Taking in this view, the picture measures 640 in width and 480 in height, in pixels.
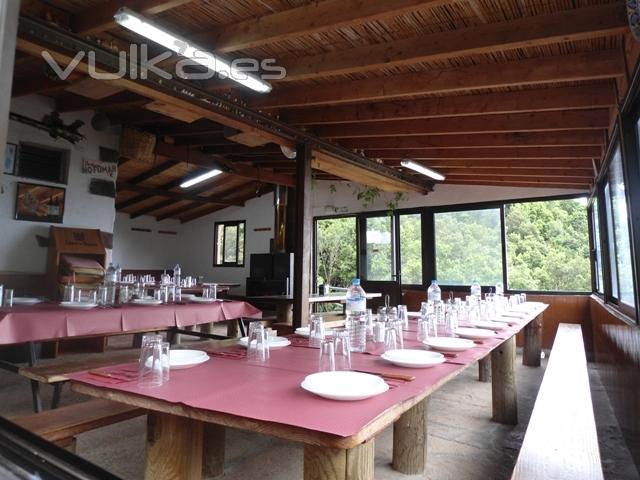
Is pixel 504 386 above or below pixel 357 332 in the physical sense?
below

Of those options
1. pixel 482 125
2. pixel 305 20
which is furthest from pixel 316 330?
pixel 482 125

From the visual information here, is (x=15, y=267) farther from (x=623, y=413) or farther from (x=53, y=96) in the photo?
(x=623, y=413)

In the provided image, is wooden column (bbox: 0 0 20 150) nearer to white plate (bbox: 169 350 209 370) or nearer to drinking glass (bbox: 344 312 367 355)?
white plate (bbox: 169 350 209 370)

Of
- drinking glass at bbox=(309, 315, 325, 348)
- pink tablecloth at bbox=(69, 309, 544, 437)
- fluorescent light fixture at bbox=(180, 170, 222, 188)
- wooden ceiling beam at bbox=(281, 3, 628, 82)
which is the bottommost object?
pink tablecloth at bbox=(69, 309, 544, 437)

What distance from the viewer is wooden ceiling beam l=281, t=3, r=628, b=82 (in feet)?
7.93

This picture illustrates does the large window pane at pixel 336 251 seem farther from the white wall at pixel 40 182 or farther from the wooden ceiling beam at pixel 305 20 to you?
the wooden ceiling beam at pixel 305 20

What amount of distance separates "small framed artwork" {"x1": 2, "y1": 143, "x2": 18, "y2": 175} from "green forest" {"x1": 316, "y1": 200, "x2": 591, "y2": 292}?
604 centimetres

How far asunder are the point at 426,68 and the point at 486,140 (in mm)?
1749

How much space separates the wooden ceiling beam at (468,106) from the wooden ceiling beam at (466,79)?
1.19 feet

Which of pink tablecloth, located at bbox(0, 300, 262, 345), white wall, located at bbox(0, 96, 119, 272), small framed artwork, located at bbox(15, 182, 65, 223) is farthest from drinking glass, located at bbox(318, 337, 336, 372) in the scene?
small framed artwork, located at bbox(15, 182, 65, 223)

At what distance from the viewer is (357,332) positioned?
83.0 inches

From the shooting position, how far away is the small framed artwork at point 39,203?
5.13 m

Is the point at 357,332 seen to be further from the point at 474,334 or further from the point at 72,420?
the point at 72,420

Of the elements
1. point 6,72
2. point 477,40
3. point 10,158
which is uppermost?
point 477,40
